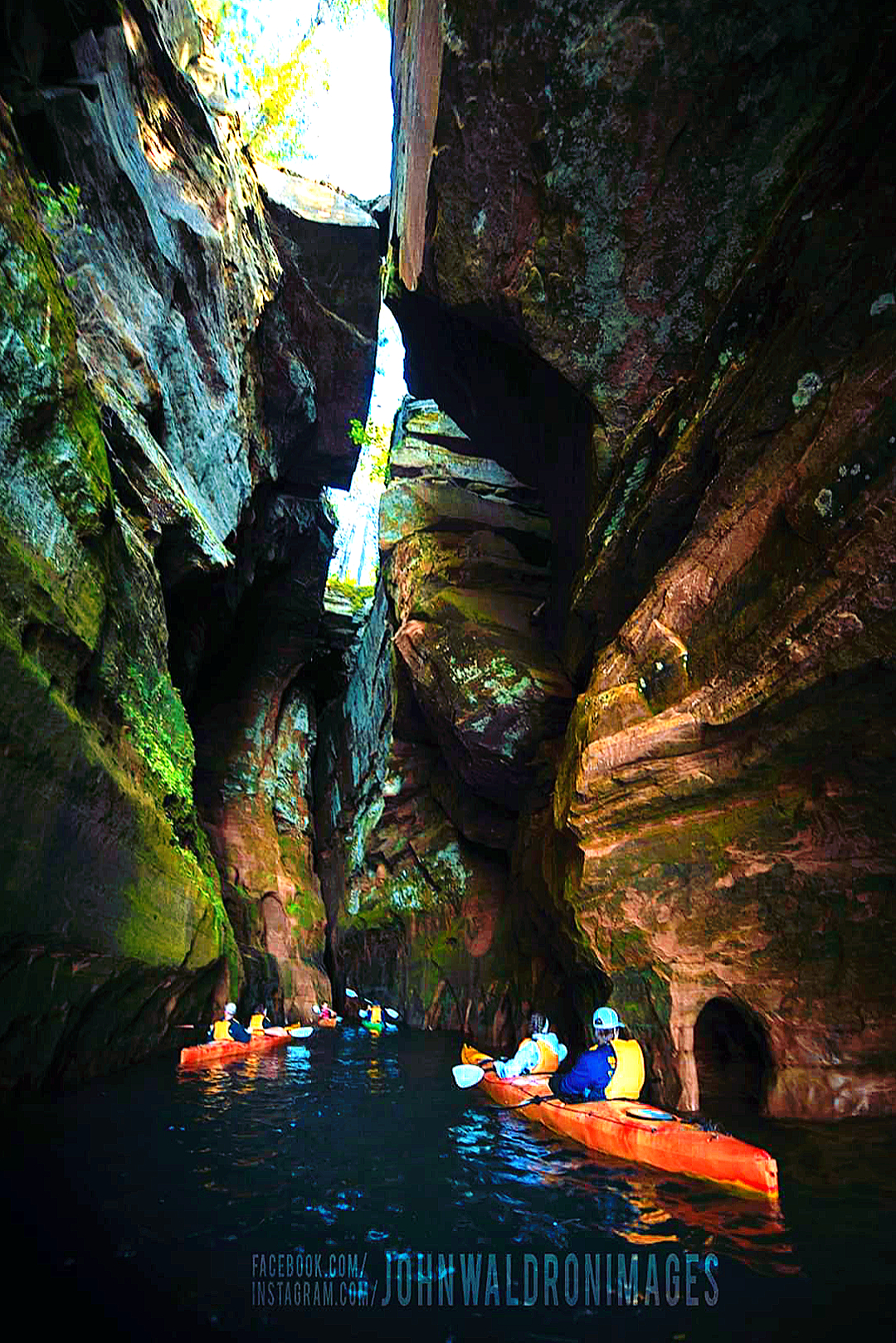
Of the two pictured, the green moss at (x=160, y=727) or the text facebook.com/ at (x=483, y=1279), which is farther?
the green moss at (x=160, y=727)

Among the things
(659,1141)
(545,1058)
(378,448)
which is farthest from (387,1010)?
(378,448)

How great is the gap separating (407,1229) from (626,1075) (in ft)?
12.2

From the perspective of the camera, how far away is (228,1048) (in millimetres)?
11727

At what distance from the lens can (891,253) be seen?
250 inches

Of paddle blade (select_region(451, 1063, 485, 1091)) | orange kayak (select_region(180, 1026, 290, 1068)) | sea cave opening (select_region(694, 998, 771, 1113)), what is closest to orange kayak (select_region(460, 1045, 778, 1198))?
paddle blade (select_region(451, 1063, 485, 1091))

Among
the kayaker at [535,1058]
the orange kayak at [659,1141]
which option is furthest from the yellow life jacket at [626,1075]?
the kayaker at [535,1058]

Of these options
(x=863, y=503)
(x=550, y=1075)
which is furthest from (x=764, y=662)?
(x=550, y=1075)

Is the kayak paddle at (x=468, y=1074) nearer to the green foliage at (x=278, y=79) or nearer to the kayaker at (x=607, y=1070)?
the kayaker at (x=607, y=1070)

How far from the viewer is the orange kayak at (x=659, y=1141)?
511 cm

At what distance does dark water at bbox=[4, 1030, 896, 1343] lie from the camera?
11.0ft

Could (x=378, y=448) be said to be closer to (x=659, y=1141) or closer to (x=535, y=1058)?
(x=535, y=1058)

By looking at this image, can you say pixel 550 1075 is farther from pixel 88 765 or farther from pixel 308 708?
pixel 308 708

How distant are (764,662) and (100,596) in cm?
762

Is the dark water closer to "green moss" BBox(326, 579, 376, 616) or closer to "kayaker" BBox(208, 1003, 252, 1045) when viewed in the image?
"kayaker" BBox(208, 1003, 252, 1045)
